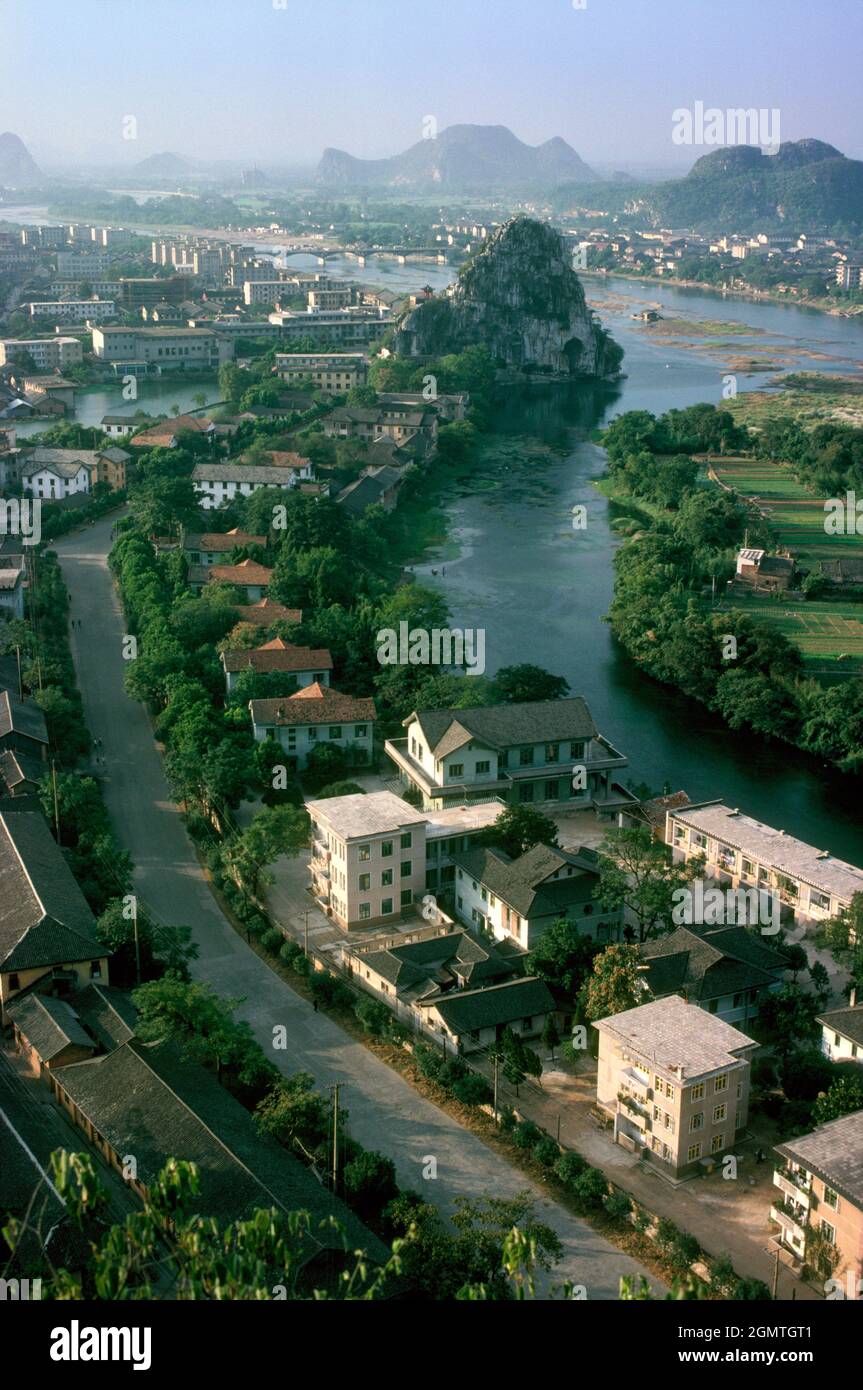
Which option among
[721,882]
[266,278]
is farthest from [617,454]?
[266,278]

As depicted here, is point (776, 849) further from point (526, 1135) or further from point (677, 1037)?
Result: point (526, 1135)

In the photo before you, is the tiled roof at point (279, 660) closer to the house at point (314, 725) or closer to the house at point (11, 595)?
the house at point (314, 725)

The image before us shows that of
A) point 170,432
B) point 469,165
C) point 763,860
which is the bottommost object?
point 763,860

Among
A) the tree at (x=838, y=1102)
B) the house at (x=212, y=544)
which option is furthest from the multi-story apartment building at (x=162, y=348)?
the tree at (x=838, y=1102)

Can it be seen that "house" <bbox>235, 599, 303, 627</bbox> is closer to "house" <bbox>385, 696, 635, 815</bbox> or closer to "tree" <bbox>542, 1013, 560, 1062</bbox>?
"house" <bbox>385, 696, 635, 815</bbox>

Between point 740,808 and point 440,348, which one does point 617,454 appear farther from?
point 740,808

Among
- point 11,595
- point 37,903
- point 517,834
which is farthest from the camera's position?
point 11,595

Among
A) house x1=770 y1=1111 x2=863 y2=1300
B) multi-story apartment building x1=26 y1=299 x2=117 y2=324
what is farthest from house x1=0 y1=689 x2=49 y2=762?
multi-story apartment building x1=26 y1=299 x2=117 y2=324

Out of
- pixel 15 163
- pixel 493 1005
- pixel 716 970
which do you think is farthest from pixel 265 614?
pixel 15 163
